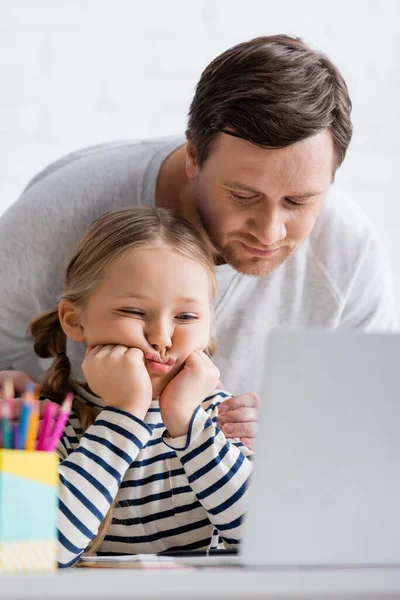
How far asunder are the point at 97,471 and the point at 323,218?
81 cm

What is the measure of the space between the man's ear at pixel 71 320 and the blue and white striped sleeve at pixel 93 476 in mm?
241

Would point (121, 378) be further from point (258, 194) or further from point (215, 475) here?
point (258, 194)

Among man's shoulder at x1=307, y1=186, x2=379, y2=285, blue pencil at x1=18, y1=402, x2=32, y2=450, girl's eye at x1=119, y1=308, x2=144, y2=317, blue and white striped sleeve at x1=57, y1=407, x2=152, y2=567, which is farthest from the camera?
man's shoulder at x1=307, y1=186, x2=379, y2=285

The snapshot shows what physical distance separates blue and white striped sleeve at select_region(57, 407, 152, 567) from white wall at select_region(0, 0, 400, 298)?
4.58 ft

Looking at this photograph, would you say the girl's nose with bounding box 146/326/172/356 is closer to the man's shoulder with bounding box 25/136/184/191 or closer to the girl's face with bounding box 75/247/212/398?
the girl's face with bounding box 75/247/212/398

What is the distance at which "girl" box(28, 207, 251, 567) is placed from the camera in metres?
1.06

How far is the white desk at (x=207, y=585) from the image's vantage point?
1.87ft

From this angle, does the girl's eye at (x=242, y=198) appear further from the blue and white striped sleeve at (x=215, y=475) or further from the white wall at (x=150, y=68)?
the white wall at (x=150, y=68)

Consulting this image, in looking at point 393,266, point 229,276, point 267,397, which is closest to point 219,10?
point 393,266

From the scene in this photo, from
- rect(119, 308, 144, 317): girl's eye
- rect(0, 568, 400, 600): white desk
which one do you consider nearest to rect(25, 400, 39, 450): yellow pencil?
rect(0, 568, 400, 600): white desk

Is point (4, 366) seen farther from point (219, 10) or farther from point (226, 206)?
point (219, 10)

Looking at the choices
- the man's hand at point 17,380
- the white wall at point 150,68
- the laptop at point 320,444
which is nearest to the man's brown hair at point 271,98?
the man's hand at point 17,380

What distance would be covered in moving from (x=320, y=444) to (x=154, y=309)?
59cm

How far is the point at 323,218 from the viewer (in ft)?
5.48
